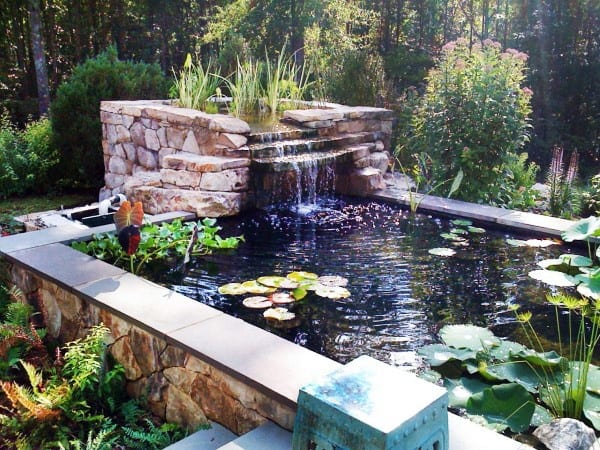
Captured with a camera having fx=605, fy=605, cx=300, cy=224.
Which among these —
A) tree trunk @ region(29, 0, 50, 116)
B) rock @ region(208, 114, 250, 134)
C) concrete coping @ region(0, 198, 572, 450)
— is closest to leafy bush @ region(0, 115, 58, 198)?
tree trunk @ region(29, 0, 50, 116)

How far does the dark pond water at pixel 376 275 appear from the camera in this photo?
296 centimetres

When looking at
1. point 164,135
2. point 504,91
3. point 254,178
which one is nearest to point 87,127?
point 164,135

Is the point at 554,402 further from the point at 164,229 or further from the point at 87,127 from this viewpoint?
the point at 87,127

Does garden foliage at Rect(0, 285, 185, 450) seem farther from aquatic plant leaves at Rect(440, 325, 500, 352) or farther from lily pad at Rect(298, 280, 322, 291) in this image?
aquatic plant leaves at Rect(440, 325, 500, 352)

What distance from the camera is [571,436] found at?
6.54 ft

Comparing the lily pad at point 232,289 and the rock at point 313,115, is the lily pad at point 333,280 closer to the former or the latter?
the lily pad at point 232,289

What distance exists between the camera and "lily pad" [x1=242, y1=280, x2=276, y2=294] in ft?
11.1

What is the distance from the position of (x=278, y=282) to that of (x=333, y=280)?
0.33 meters

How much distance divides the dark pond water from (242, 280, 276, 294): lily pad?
3.7 inches

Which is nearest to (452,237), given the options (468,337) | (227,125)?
(468,337)

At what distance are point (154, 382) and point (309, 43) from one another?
29.7ft

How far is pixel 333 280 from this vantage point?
358cm

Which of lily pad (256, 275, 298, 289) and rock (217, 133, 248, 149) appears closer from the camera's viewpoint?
lily pad (256, 275, 298, 289)

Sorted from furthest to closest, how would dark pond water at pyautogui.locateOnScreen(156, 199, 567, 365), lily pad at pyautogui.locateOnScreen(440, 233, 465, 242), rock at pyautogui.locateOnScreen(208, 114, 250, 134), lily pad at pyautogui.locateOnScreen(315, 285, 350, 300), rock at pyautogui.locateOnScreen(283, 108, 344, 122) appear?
rock at pyautogui.locateOnScreen(283, 108, 344, 122)
rock at pyautogui.locateOnScreen(208, 114, 250, 134)
lily pad at pyautogui.locateOnScreen(440, 233, 465, 242)
lily pad at pyautogui.locateOnScreen(315, 285, 350, 300)
dark pond water at pyautogui.locateOnScreen(156, 199, 567, 365)
